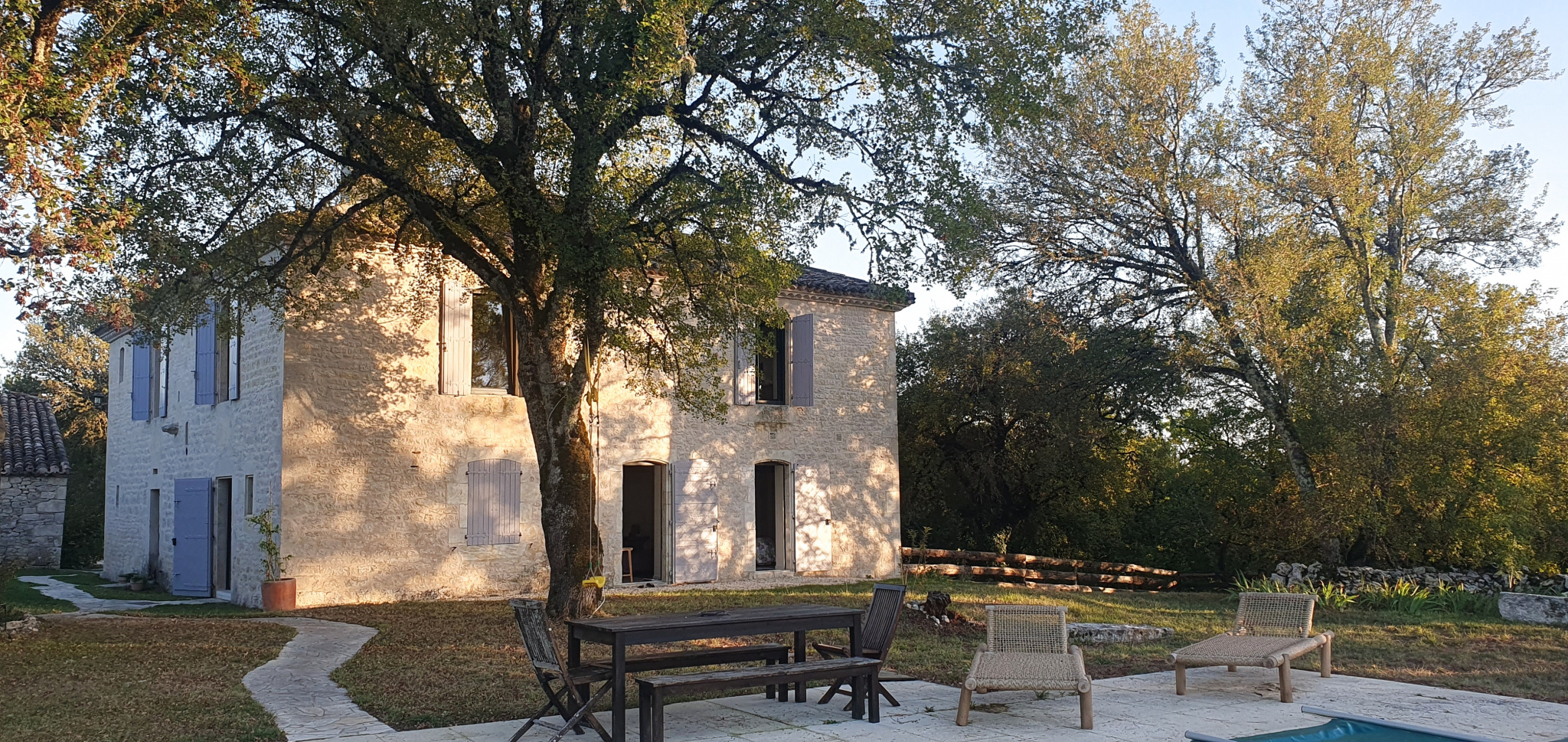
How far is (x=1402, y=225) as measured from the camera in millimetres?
16844

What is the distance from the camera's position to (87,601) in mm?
14125

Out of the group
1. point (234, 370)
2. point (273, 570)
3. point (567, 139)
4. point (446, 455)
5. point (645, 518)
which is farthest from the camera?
point (645, 518)

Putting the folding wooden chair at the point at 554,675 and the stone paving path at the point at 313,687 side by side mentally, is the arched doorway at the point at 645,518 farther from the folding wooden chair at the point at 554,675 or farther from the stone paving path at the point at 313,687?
the folding wooden chair at the point at 554,675

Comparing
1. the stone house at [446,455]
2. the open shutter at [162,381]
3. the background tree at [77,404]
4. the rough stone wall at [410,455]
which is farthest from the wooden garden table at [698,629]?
the background tree at [77,404]

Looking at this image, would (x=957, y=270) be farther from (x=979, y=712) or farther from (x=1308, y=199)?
(x=1308, y=199)

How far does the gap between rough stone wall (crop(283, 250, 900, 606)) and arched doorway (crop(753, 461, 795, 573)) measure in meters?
0.63

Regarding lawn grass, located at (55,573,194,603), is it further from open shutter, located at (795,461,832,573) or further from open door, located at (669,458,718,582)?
open shutter, located at (795,461,832,573)

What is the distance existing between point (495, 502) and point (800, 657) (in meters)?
8.54

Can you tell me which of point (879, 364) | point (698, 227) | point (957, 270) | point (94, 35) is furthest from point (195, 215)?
point (879, 364)

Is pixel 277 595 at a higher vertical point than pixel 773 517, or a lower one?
lower

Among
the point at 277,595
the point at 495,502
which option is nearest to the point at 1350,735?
the point at 277,595

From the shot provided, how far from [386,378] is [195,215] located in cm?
362

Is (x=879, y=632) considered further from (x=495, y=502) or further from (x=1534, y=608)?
(x=1534, y=608)

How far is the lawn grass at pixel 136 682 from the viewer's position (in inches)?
236
